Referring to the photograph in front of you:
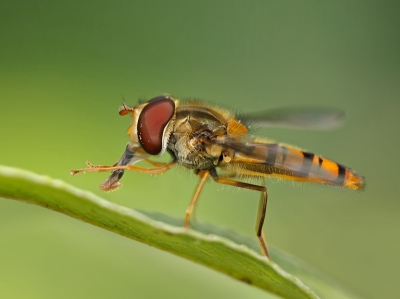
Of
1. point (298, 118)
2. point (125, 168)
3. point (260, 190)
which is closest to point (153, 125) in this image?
point (125, 168)

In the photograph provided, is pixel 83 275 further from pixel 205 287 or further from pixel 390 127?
pixel 390 127

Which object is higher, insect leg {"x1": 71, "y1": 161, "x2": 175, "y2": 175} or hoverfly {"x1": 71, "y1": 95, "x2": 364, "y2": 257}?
hoverfly {"x1": 71, "y1": 95, "x2": 364, "y2": 257}

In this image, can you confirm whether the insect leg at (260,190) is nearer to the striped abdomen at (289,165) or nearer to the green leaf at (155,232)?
the striped abdomen at (289,165)

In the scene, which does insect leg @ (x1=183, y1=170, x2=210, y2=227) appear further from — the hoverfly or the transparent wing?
the transparent wing

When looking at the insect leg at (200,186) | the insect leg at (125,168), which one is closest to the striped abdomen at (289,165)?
the insect leg at (200,186)

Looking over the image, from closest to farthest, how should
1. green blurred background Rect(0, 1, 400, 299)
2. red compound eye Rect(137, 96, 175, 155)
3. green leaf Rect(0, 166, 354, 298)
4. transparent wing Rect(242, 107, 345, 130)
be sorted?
green leaf Rect(0, 166, 354, 298) → green blurred background Rect(0, 1, 400, 299) → red compound eye Rect(137, 96, 175, 155) → transparent wing Rect(242, 107, 345, 130)

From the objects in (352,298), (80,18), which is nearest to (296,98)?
(80,18)

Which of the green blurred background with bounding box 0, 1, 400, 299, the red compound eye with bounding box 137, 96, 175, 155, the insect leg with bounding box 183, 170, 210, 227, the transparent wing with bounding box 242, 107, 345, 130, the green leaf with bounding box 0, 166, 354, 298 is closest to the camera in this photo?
the green leaf with bounding box 0, 166, 354, 298

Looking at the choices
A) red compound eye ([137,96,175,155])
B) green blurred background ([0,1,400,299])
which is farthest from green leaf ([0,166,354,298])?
red compound eye ([137,96,175,155])
